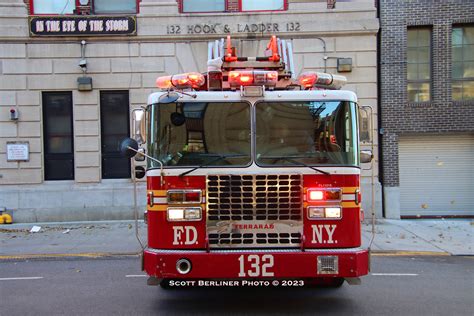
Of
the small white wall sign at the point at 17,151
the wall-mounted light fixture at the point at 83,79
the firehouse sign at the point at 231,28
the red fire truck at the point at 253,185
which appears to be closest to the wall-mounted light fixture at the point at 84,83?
the wall-mounted light fixture at the point at 83,79

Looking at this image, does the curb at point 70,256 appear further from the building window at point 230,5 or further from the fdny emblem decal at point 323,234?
the building window at point 230,5

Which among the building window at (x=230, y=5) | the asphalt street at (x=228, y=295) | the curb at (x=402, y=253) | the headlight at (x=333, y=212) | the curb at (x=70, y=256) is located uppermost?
the building window at (x=230, y=5)

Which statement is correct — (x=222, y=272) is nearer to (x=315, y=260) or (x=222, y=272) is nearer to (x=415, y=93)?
(x=315, y=260)

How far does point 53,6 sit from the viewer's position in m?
13.1

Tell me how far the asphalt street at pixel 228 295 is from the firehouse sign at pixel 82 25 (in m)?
7.46

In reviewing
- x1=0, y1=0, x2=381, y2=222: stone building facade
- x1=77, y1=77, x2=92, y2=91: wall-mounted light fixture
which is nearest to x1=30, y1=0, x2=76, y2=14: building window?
x1=0, y1=0, x2=381, y2=222: stone building facade

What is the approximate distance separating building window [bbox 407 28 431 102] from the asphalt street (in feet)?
21.8

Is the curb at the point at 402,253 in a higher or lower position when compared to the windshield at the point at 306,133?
lower

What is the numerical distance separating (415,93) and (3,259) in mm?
11274

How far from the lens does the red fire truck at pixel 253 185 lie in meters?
4.73

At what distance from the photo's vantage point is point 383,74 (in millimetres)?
13094

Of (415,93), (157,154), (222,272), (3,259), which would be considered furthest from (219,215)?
(415,93)

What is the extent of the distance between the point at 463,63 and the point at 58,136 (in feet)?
38.8

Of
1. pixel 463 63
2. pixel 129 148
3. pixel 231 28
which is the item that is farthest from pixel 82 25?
pixel 463 63
